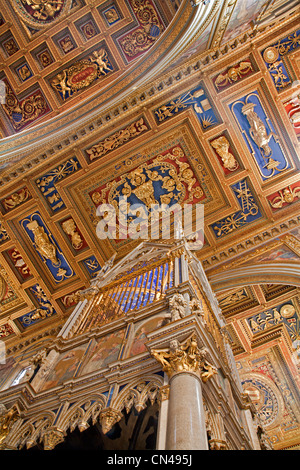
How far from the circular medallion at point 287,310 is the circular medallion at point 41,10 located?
11291 millimetres

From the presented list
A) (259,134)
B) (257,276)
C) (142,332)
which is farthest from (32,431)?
(259,134)

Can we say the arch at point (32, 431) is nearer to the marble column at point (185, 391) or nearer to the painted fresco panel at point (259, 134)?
the marble column at point (185, 391)

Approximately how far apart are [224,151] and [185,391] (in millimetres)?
7739

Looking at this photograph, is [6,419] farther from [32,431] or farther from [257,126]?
[257,126]

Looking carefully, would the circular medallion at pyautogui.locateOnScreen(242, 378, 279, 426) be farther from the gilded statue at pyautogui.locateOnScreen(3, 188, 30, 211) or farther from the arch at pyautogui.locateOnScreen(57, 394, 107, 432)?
the gilded statue at pyautogui.locateOnScreen(3, 188, 30, 211)

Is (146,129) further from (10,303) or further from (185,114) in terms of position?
(10,303)

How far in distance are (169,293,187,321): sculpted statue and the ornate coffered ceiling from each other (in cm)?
493

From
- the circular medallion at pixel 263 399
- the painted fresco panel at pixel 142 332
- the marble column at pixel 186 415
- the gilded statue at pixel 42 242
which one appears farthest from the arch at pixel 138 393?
the gilded statue at pixel 42 242

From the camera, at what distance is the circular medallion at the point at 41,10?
35.0ft

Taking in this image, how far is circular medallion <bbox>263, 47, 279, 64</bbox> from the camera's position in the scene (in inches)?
348

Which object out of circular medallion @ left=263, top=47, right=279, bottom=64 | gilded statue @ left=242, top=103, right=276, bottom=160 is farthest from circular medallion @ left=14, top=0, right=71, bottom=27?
gilded statue @ left=242, top=103, right=276, bottom=160

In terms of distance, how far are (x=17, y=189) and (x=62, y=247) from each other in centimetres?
227

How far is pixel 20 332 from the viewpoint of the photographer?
11055 mm
